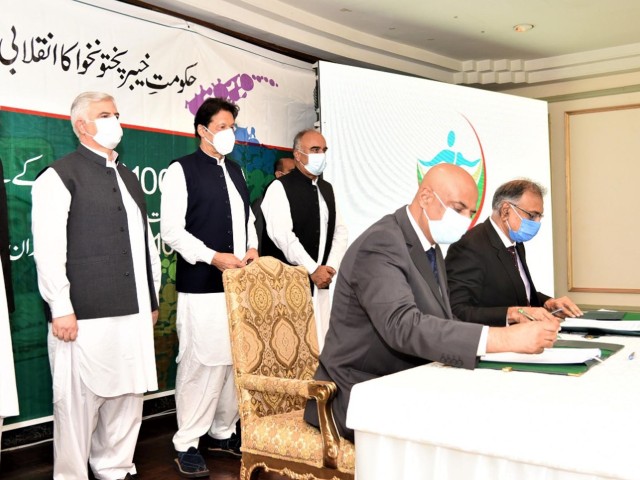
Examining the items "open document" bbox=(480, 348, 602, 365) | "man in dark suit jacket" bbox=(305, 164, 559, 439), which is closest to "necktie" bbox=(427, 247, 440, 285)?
"man in dark suit jacket" bbox=(305, 164, 559, 439)

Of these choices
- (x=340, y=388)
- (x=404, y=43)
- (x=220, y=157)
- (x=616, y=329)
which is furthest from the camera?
(x=404, y=43)

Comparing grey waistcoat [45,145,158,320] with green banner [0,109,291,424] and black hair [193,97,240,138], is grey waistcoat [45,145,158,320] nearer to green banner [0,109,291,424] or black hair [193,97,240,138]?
black hair [193,97,240,138]

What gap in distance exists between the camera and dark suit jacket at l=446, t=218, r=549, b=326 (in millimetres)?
2906

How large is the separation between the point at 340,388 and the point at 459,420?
1.87 feet

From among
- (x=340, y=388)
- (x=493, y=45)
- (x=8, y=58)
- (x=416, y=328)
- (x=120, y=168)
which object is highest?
(x=493, y=45)

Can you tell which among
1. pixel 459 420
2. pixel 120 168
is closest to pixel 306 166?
pixel 120 168

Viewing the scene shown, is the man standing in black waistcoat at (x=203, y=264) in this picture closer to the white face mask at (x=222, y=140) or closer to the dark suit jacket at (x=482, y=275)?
Result: the white face mask at (x=222, y=140)

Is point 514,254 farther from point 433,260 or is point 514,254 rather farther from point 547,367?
point 547,367

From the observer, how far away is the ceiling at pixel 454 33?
211 inches

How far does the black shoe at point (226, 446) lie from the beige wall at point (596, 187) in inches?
171

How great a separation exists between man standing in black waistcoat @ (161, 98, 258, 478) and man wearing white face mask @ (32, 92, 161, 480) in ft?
1.00

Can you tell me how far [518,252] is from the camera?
3406 millimetres

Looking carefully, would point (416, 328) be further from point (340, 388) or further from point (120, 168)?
point (120, 168)

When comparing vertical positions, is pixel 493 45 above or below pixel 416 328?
above
